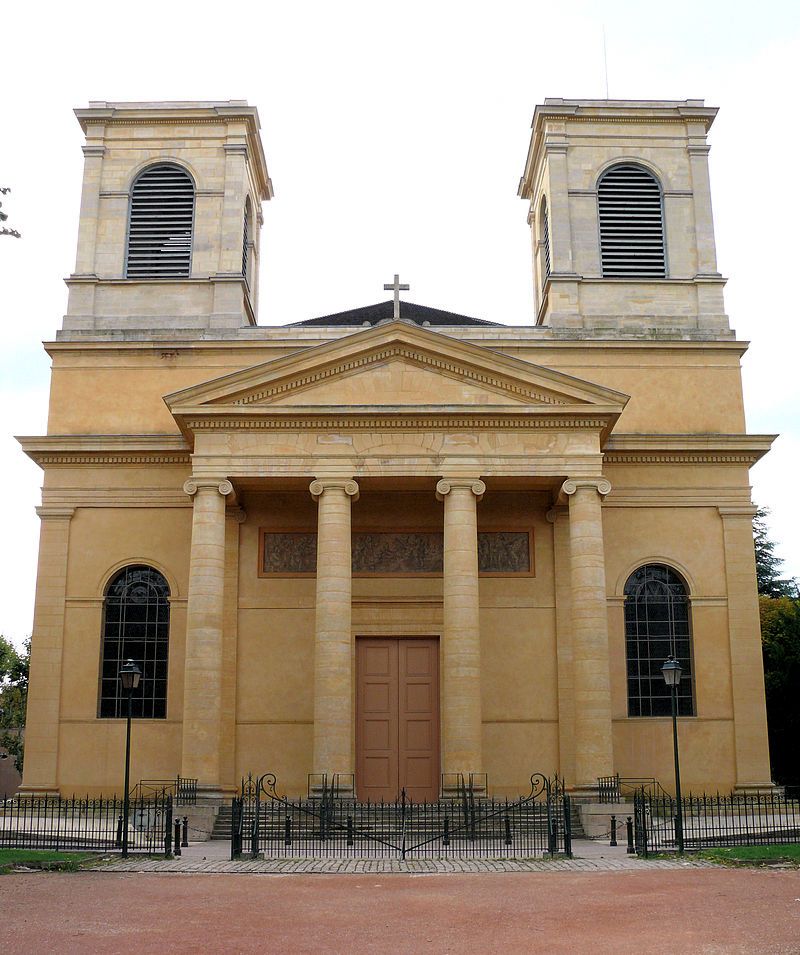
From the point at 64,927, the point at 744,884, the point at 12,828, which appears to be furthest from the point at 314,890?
the point at 12,828

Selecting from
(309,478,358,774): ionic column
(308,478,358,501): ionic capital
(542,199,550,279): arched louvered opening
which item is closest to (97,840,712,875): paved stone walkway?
(309,478,358,774): ionic column

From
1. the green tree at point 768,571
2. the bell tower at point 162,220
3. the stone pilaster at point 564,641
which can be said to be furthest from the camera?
the green tree at point 768,571

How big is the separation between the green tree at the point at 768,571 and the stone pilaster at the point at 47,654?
3168cm

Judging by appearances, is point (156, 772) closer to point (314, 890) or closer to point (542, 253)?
point (314, 890)

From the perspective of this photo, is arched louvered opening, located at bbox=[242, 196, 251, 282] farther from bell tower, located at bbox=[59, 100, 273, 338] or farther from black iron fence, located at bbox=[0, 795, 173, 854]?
black iron fence, located at bbox=[0, 795, 173, 854]

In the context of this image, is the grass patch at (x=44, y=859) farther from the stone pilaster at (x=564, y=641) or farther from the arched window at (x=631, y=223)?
the arched window at (x=631, y=223)

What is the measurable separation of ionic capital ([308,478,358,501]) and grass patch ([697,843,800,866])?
983 centimetres

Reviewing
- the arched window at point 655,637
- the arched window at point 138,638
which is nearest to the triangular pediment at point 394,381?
the arched window at point 655,637

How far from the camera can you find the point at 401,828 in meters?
20.4

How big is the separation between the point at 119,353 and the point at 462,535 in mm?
10262

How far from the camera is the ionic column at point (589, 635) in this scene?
2280 cm

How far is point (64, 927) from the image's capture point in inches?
473

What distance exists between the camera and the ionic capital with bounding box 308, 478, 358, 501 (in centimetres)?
2400

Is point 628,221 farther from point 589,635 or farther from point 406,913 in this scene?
point 406,913
